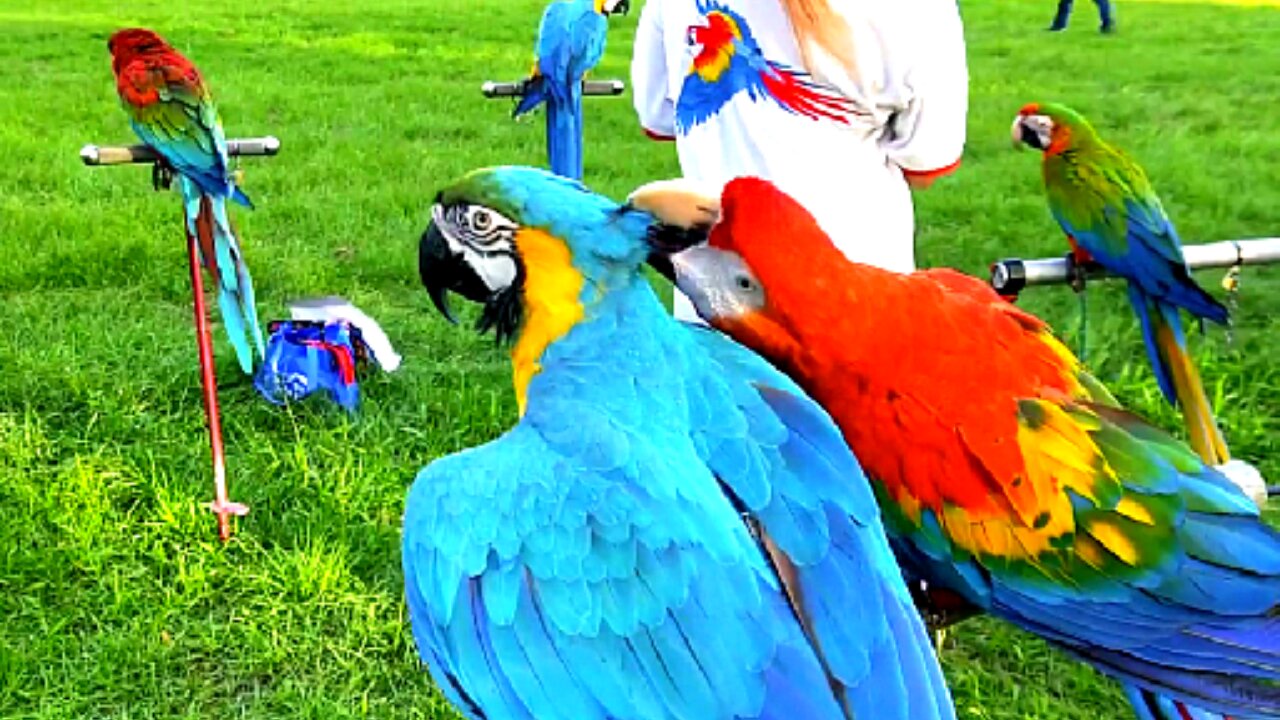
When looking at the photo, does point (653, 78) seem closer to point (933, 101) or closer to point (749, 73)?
point (749, 73)

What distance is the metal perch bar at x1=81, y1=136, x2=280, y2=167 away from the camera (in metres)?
2.03

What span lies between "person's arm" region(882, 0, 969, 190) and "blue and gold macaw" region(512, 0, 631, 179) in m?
0.68

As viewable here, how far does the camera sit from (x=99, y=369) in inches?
114

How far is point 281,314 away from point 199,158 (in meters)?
1.26

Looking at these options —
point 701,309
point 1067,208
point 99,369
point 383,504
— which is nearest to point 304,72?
point 99,369

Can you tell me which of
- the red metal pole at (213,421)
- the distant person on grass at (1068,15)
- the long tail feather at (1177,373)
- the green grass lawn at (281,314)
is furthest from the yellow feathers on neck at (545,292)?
the distant person on grass at (1068,15)

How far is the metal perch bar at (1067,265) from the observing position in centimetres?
127

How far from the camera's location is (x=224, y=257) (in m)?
2.11

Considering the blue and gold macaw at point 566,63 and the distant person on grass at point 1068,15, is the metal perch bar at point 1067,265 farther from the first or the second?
the distant person on grass at point 1068,15

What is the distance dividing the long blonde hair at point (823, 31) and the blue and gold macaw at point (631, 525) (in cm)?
43

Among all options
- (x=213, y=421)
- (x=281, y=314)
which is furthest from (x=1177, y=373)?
(x=281, y=314)

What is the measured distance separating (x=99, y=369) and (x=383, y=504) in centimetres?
94

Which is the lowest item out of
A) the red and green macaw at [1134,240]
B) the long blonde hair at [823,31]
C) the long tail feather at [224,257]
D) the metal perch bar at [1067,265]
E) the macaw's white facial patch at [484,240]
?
the long tail feather at [224,257]

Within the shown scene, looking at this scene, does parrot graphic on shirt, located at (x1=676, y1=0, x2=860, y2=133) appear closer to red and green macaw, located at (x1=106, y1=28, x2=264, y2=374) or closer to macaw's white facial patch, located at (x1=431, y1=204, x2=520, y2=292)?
macaw's white facial patch, located at (x1=431, y1=204, x2=520, y2=292)
